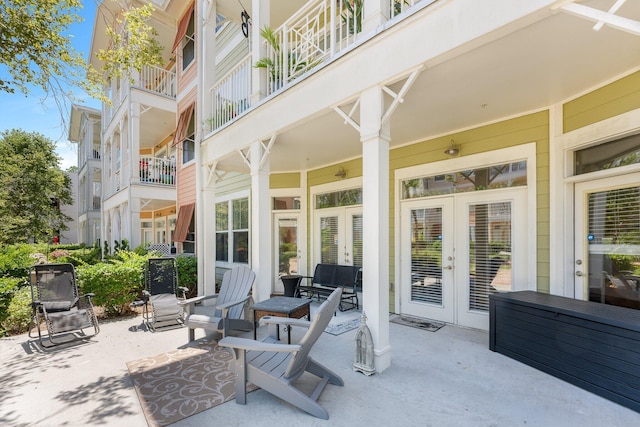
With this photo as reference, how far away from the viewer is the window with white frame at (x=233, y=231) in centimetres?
852

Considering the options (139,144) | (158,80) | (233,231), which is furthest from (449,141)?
(139,144)

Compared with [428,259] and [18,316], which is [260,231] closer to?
[428,259]

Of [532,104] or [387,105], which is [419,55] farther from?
[532,104]

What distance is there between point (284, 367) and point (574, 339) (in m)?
2.86

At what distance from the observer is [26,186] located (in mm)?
15766

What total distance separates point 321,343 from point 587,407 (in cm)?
282

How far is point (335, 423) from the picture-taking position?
8.39ft

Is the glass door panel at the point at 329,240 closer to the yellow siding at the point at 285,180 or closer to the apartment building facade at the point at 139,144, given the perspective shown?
the yellow siding at the point at 285,180

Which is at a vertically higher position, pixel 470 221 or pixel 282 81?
pixel 282 81

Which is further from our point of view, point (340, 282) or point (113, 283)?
point (340, 282)

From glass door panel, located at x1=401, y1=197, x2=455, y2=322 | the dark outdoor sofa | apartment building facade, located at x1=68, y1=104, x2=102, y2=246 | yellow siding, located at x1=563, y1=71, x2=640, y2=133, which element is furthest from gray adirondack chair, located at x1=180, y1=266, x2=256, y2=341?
apartment building facade, located at x1=68, y1=104, x2=102, y2=246

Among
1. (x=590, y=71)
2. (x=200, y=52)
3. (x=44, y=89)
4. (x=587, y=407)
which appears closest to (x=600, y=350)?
(x=587, y=407)

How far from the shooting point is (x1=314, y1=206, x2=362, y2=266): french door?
21.6 ft

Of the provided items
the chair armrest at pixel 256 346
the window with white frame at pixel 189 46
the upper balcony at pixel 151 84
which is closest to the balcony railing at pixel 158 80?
the upper balcony at pixel 151 84
